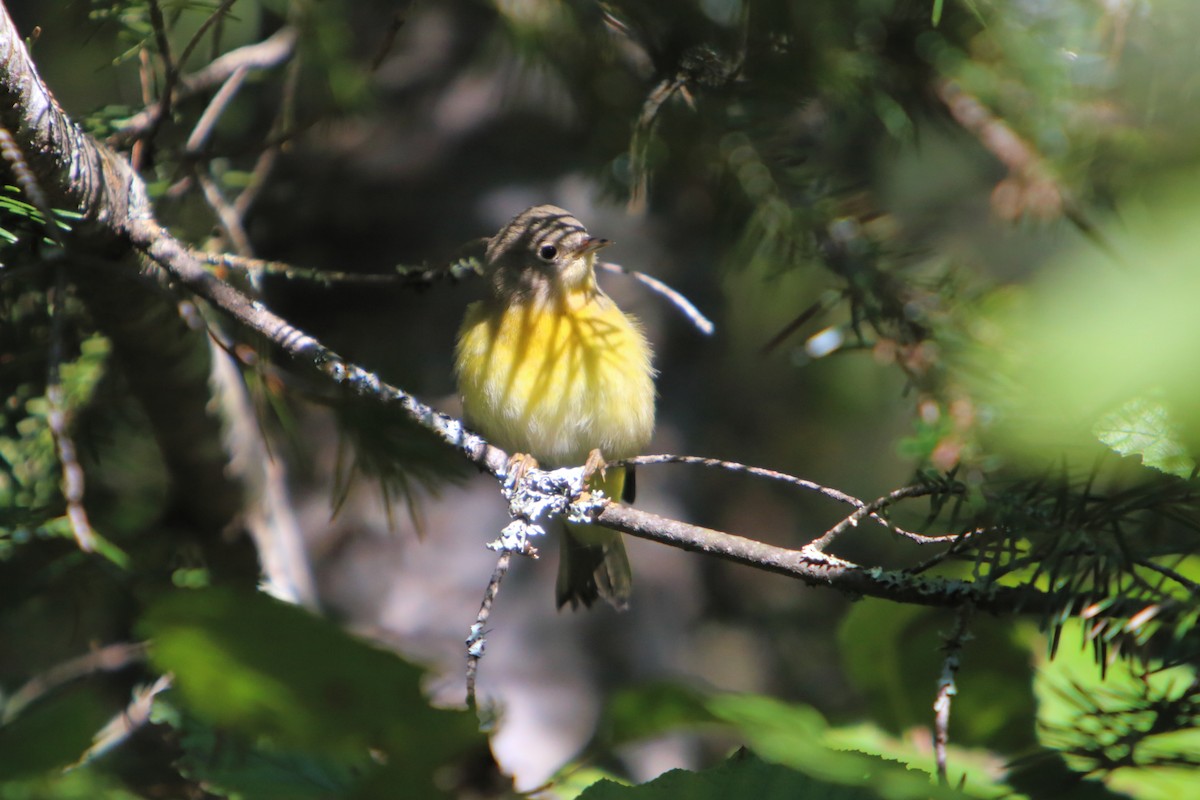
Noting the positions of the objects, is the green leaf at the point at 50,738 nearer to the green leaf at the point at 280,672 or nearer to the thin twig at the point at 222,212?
the green leaf at the point at 280,672

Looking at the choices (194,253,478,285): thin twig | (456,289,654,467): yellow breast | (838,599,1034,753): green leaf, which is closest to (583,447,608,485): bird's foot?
(456,289,654,467): yellow breast

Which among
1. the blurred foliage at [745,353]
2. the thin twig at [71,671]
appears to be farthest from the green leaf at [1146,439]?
the thin twig at [71,671]

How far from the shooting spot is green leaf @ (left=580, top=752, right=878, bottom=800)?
112cm

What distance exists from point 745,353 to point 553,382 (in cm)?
213

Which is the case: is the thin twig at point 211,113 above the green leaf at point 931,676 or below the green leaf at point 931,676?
above

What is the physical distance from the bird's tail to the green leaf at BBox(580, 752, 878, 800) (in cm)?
237

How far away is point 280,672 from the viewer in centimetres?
86

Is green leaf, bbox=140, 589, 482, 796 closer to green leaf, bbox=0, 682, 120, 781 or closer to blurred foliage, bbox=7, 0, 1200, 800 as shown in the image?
blurred foliage, bbox=7, 0, 1200, 800

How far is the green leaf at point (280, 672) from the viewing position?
0.85 m

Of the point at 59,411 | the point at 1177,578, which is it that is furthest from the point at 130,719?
the point at 1177,578

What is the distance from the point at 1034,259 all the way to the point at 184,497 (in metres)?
5.16

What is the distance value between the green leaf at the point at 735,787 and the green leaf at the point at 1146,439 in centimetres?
56

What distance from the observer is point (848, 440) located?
18.9 feet

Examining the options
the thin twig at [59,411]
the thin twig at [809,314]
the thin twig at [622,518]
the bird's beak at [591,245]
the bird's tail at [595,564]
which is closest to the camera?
the thin twig at [622,518]
